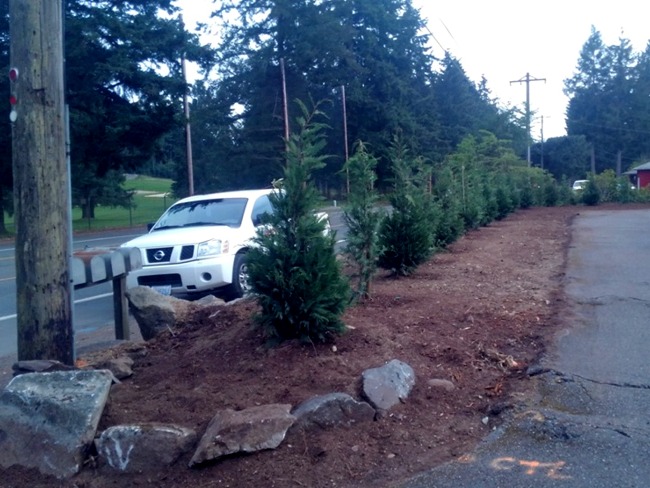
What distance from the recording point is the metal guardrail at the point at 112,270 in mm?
8180

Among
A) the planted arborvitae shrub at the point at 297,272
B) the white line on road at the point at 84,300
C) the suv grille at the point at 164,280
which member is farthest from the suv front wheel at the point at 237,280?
the planted arborvitae shrub at the point at 297,272

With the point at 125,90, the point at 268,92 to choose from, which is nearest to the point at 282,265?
the point at 125,90

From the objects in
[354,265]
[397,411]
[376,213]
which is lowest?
[397,411]

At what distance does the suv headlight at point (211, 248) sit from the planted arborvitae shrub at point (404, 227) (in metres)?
2.34

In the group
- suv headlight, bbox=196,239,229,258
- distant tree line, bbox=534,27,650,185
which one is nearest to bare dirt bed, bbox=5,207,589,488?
suv headlight, bbox=196,239,229,258

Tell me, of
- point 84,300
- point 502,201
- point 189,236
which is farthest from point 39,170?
point 502,201

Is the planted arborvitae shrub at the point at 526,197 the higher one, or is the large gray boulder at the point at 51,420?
the planted arborvitae shrub at the point at 526,197

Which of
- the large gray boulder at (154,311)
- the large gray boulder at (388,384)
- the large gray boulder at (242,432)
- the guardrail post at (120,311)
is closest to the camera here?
the large gray boulder at (242,432)

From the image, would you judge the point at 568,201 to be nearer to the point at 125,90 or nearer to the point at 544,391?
the point at 125,90

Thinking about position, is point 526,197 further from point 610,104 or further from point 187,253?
point 610,104

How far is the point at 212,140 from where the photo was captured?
44.0 m

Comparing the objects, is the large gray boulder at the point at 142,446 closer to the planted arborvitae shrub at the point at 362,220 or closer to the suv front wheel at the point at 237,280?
the planted arborvitae shrub at the point at 362,220

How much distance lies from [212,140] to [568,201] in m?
19.3

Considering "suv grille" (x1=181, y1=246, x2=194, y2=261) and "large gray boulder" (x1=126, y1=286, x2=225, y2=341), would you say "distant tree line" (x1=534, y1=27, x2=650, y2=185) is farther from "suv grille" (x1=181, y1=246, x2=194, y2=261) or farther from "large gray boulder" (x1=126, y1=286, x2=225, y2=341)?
"large gray boulder" (x1=126, y1=286, x2=225, y2=341)
